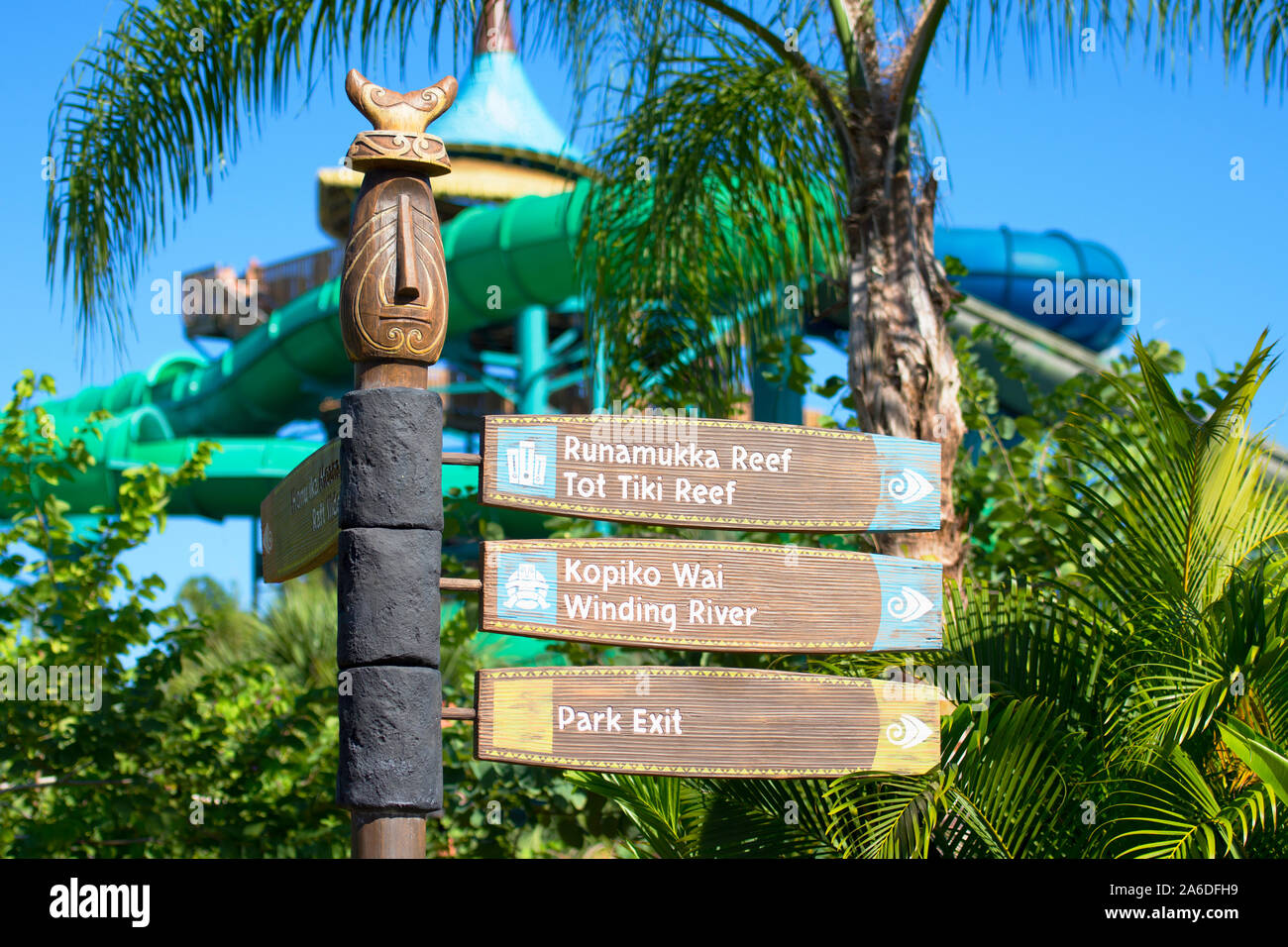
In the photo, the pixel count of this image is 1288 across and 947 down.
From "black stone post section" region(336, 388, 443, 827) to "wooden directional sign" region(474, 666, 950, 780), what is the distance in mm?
155

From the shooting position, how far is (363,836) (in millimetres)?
2770

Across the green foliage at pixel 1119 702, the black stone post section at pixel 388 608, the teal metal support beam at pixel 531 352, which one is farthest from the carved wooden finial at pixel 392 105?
the teal metal support beam at pixel 531 352

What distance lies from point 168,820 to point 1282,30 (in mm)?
5503

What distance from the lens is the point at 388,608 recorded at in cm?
281

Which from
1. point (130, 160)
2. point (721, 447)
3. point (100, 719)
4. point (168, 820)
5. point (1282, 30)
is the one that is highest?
point (1282, 30)

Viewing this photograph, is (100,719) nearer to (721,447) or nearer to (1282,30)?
(721,447)

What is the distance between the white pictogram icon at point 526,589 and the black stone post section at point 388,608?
6.9 inches

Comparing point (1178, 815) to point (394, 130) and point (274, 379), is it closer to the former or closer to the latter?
point (394, 130)

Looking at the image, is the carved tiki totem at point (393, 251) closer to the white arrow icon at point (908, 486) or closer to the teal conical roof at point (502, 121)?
the white arrow icon at point (908, 486)

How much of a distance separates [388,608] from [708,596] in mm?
753

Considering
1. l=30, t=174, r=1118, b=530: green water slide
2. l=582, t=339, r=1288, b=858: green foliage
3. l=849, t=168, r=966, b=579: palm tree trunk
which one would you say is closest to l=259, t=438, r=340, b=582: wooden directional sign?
l=582, t=339, r=1288, b=858: green foliage

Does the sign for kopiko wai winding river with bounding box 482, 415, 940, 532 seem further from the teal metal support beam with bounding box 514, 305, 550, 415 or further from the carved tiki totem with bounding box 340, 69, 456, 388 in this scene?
the teal metal support beam with bounding box 514, 305, 550, 415

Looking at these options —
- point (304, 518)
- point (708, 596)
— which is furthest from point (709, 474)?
point (304, 518)
